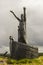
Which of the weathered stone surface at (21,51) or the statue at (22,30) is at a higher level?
the statue at (22,30)


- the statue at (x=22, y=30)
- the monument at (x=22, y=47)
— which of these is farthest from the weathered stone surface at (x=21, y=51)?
the statue at (x=22, y=30)

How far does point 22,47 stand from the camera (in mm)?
43312

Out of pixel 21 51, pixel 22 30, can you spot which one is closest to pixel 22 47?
pixel 21 51

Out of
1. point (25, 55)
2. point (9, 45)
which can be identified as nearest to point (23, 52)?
point (25, 55)

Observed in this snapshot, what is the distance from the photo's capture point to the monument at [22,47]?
43375mm

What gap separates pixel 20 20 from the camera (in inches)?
1821

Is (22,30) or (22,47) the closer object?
(22,47)

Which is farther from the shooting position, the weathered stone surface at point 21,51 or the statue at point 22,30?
the statue at point 22,30

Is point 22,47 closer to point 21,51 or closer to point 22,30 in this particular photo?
point 21,51

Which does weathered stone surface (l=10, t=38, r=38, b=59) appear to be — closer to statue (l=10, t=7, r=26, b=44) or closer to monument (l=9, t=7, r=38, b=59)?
monument (l=9, t=7, r=38, b=59)

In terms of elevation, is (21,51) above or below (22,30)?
below

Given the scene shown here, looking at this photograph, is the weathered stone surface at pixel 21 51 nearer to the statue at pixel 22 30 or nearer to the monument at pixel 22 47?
the monument at pixel 22 47

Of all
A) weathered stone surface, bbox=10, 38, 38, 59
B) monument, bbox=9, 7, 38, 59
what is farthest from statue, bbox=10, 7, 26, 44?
weathered stone surface, bbox=10, 38, 38, 59

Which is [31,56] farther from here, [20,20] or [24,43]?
[20,20]
